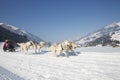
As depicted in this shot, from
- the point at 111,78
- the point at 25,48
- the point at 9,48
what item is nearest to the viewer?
the point at 111,78

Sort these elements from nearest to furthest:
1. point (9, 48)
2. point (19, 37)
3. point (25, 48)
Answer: point (25, 48)
point (9, 48)
point (19, 37)

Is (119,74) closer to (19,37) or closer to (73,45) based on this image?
(73,45)

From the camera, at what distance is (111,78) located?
962 centimetres

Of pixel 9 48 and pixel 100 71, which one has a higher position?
pixel 9 48

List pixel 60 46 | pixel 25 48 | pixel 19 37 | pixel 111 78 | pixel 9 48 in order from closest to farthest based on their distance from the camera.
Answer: pixel 111 78 → pixel 60 46 → pixel 25 48 → pixel 9 48 → pixel 19 37

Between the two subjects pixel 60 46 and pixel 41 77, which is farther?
pixel 60 46

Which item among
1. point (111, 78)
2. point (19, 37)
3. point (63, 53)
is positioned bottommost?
point (111, 78)

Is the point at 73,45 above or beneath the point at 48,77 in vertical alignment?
above

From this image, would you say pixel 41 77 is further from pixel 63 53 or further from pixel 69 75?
pixel 63 53

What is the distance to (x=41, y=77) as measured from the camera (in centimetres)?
1073

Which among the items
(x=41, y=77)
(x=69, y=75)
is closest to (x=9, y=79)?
(x=41, y=77)

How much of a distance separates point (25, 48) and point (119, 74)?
62.4ft

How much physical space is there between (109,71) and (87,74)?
45.3 inches

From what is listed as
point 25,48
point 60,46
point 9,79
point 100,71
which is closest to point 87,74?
point 100,71
